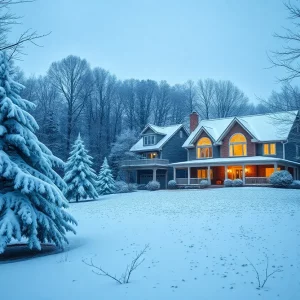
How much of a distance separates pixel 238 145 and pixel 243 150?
793mm

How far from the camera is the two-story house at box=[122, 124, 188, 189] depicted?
39438mm

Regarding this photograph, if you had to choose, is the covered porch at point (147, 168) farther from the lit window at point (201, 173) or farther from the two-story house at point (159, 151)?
the lit window at point (201, 173)

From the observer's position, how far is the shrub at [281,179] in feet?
89.1

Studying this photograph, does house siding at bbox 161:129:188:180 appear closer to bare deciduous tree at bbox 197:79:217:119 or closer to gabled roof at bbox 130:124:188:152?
gabled roof at bbox 130:124:188:152

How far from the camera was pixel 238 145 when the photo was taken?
112ft

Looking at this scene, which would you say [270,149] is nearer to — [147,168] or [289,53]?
[147,168]

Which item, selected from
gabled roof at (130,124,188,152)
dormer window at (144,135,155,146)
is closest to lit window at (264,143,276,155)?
gabled roof at (130,124,188,152)

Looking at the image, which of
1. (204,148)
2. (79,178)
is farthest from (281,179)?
(79,178)

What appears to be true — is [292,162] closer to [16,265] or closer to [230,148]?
[230,148]

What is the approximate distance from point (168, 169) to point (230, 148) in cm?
915

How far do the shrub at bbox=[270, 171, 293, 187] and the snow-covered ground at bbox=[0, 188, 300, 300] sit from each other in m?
11.1

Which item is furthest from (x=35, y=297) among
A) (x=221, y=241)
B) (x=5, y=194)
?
(x=221, y=241)

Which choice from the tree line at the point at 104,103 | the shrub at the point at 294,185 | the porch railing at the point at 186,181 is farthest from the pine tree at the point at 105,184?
the shrub at the point at 294,185

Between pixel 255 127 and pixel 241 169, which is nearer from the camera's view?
pixel 241 169
